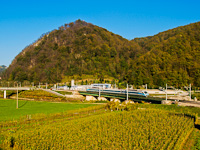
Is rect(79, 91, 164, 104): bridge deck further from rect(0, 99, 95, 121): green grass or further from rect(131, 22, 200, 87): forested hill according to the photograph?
rect(131, 22, 200, 87): forested hill

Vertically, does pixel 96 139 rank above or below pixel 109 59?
below

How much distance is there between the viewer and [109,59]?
481 feet

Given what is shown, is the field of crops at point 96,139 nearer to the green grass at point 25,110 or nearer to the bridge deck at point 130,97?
the green grass at point 25,110

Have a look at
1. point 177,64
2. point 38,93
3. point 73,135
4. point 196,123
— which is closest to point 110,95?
point 38,93

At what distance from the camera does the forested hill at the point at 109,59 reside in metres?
92.7

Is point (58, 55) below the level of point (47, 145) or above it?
above

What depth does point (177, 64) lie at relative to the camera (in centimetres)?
9531

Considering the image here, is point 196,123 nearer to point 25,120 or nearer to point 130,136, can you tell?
point 130,136

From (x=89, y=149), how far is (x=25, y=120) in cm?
1441

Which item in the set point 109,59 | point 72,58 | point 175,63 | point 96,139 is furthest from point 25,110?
point 72,58

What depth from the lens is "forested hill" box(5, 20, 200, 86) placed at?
92688 millimetres

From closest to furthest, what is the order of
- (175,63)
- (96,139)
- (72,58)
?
(96,139) < (175,63) < (72,58)

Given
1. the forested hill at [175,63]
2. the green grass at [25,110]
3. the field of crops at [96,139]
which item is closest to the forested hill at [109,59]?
the forested hill at [175,63]

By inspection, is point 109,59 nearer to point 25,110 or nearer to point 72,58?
point 72,58
